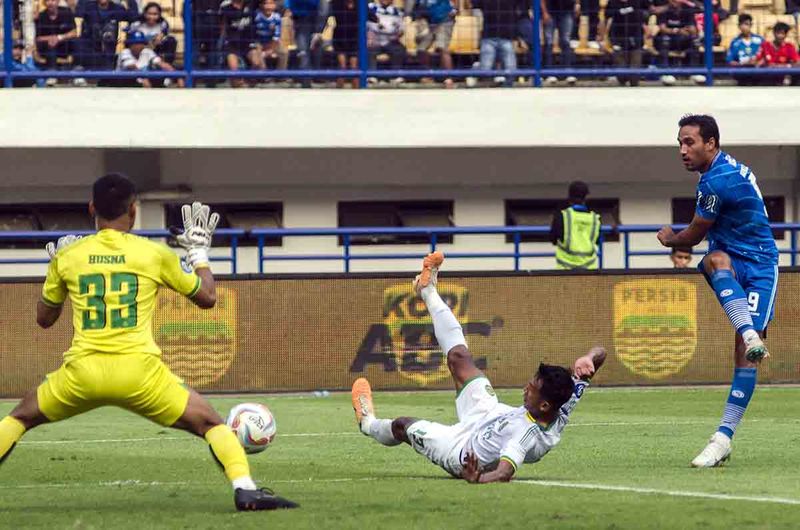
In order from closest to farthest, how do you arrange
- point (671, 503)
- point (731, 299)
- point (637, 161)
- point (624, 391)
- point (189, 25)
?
1. point (671, 503)
2. point (731, 299)
3. point (624, 391)
4. point (189, 25)
5. point (637, 161)

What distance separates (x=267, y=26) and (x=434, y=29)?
2.45 meters

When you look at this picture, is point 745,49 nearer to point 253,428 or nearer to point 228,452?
point 253,428

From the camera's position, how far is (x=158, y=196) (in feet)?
85.5

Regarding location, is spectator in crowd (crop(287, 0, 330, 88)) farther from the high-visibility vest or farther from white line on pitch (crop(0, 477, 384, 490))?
white line on pitch (crop(0, 477, 384, 490))

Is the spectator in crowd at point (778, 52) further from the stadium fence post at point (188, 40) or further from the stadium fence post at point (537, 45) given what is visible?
the stadium fence post at point (188, 40)

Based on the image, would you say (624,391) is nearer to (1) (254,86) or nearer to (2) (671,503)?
(1) (254,86)

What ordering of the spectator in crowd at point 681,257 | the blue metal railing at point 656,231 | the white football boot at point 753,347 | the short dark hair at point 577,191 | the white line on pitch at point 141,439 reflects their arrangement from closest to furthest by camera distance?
1. the white football boot at point 753,347
2. the white line on pitch at point 141,439
3. the short dark hair at point 577,191
4. the blue metal railing at point 656,231
5. the spectator in crowd at point 681,257

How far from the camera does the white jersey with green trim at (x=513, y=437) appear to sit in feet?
30.4

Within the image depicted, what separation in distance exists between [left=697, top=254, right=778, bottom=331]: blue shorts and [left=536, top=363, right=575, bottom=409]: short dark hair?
1561 mm

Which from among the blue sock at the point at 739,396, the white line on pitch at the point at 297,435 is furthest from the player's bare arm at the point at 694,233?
the white line on pitch at the point at 297,435

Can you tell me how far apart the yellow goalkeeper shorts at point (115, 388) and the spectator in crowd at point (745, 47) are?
61.8ft

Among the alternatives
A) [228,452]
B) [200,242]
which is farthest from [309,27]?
[228,452]

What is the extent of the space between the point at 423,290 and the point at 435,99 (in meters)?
14.7

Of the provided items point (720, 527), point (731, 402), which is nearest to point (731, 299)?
point (731, 402)
